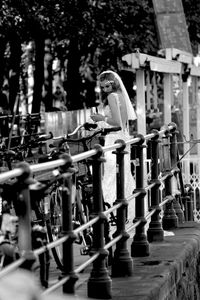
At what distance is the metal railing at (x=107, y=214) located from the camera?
5.28 metres

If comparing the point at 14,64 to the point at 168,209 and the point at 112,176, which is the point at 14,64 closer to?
the point at 168,209

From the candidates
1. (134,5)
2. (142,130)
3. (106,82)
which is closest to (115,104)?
(106,82)

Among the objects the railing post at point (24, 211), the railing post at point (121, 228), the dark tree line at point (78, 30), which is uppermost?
the dark tree line at point (78, 30)

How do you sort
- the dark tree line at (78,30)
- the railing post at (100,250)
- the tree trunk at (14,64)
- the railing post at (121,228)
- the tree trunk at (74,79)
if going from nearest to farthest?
the railing post at (100,250)
the railing post at (121,228)
the dark tree line at (78,30)
the tree trunk at (74,79)
the tree trunk at (14,64)

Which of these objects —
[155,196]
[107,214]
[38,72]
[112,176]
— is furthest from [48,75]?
[107,214]

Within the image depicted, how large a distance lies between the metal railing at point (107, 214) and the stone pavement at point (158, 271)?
5.0 inches

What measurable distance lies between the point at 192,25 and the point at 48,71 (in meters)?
8.42

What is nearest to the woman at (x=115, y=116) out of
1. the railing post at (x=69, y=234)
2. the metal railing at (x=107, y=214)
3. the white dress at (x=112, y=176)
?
the white dress at (x=112, y=176)

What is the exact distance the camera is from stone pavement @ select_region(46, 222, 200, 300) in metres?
7.53

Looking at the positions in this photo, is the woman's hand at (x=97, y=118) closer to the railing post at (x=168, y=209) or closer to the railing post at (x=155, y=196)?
the railing post at (x=168, y=209)

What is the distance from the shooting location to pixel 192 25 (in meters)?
37.8

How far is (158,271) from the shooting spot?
27.8ft

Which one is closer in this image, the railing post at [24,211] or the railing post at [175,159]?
the railing post at [24,211]

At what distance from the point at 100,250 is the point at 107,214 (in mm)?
252
